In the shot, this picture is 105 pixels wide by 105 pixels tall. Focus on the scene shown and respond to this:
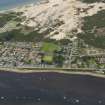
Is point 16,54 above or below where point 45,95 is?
above

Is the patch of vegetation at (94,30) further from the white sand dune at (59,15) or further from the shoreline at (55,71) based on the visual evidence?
the shoreline at (55,71)

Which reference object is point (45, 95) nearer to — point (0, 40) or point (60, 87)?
point (60, 87)

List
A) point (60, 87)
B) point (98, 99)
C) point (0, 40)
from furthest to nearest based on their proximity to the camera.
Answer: point (0, 40), point (60, 87), point (98, 99)

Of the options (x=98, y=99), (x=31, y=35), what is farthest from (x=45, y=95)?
(x=31, y=35)

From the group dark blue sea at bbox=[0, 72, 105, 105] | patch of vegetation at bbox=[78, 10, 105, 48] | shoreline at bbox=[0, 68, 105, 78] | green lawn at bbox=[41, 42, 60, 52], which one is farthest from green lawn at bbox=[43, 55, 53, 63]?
patch of vegetation at bbox=[78, 10, 105, 48]

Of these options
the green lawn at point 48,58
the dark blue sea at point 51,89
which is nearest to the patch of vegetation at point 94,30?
the green lawn at point 48,58

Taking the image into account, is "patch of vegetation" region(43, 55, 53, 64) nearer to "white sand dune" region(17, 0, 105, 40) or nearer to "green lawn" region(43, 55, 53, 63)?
"green lawn" region(43, 55, 53, 63)
